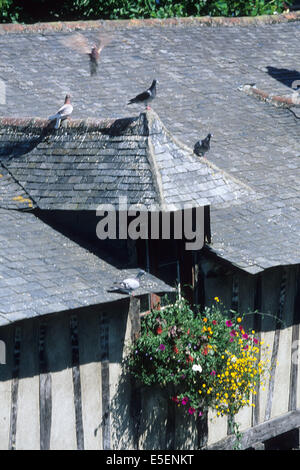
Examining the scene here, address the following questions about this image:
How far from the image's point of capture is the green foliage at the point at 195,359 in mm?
8492

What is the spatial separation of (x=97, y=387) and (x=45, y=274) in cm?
122

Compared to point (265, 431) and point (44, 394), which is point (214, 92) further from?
Answer: point (44, 394)

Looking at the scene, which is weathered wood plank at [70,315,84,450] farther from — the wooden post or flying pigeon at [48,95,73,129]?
flying pigeon at [48,95,73,129]

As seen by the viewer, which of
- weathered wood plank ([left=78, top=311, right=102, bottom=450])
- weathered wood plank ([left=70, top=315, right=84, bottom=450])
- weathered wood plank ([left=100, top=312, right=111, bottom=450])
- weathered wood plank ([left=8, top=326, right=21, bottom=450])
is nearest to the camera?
weathered wood plank ([left=8, top=326, right=21, bottom=450])

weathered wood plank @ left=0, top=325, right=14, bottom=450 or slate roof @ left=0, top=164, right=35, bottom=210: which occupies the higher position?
slate roof @ left=0, top=164, right=35, bottom=210

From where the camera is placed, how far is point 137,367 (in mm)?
8539

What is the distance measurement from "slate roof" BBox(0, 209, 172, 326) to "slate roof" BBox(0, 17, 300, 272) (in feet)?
4.37

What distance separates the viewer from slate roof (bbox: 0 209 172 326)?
7.50 m

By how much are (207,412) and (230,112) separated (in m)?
5.19

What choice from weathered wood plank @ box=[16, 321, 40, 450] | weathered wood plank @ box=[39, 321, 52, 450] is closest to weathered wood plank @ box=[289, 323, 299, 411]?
weathered wood plank @ box=[39, 321, 52, 450]

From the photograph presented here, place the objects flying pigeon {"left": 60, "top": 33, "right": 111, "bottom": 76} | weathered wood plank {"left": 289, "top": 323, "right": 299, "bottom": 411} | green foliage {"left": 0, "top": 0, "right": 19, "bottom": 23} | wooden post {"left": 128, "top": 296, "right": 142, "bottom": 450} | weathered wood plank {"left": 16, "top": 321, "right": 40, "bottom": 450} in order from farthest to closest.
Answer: green foliage {"left": 0, "top": 0, "right": 19, "bottom": 23} → flying pigeon {"left": 60, "top": 33, "right": 111, "bottom": 76} → weathered wood plank {"left": 289, "top": 323, "right": 299, "bottom": 411} → wooden post {"left": 128, "top": 296, "right": 142, "bottom": 450} → weathered wood plank {"left": 16, "top": 321, "right": 40, "bottom": 450}

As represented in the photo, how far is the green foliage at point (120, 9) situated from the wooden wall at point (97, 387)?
9.88 meters

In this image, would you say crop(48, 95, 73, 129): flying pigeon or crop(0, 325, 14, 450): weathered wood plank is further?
crop(48, 95, 73, 129): flying pigeon

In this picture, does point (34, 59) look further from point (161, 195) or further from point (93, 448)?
point (93, 448)
